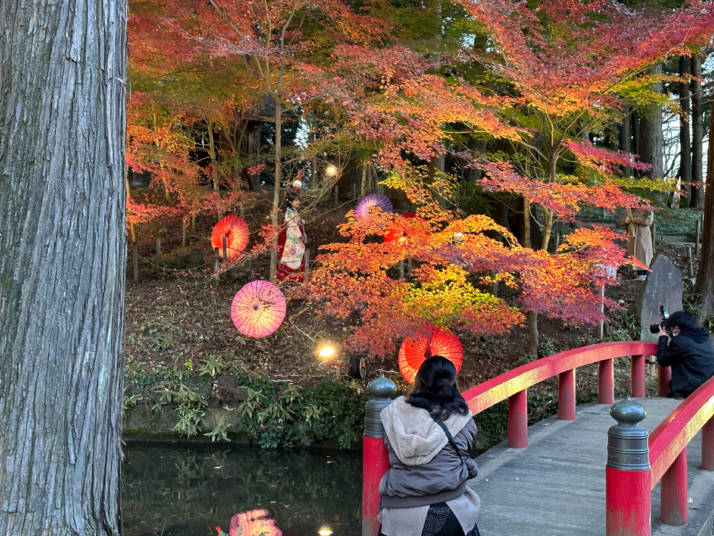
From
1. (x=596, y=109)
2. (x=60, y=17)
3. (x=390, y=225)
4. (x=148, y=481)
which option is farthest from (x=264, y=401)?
(x=60, y=17)

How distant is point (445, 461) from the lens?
375 centimetres

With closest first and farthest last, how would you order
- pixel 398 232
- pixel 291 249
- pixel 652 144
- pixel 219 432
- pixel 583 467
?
pixel 583 467 → pixel 219 432 → pixel 398 232 → pixel 291 249 → pixel 652 144

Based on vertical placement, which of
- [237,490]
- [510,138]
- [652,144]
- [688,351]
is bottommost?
[237,490]

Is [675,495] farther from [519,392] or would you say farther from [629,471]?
[519,392]

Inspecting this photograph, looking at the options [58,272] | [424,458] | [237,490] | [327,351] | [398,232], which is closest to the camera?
[58,272]

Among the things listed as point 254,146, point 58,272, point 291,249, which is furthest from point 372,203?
point 58,272

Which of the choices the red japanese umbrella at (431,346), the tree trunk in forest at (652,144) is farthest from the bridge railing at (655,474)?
the tree trunk in forest at (652,144)

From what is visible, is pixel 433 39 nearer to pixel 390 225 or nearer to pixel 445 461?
pixel 390 225

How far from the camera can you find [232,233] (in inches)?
557

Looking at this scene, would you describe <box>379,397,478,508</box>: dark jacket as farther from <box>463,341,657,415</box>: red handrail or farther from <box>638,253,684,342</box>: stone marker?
<box>638,253,684,342</box>: stone marker

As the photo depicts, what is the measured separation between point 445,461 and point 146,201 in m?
15.4

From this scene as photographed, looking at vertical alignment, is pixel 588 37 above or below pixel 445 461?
above

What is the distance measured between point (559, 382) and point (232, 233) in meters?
8.31

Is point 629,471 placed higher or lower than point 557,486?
higher
